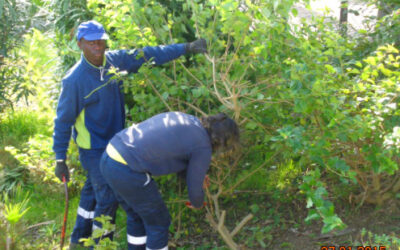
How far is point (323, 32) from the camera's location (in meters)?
3.80

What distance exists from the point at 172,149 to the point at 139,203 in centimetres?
52

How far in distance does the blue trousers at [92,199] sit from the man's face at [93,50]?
73 centimetres

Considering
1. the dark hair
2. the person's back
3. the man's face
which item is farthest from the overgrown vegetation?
the person's back

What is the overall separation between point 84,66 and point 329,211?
2.17 meters

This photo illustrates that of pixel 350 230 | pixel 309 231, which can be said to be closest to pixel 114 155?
pixel 309 231

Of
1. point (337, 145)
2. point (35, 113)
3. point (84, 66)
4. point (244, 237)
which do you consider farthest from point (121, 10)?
point (35, 113)

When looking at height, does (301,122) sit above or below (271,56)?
below

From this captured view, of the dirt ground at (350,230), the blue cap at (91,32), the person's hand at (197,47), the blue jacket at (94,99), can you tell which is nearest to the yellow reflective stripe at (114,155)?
the blue jacket at (94,99)

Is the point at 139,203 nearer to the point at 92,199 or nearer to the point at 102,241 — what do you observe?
the point at 102,241

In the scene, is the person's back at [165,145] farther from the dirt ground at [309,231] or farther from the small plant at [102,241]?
the dirt ground at [309,231]

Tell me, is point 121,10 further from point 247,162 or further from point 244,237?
point 244,237

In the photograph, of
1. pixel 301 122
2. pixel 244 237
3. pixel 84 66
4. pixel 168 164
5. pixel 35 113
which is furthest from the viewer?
pixel 35 113

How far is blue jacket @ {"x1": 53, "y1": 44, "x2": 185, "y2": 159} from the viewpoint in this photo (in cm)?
388

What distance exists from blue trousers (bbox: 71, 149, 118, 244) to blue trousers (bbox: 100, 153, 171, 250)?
248 mm
